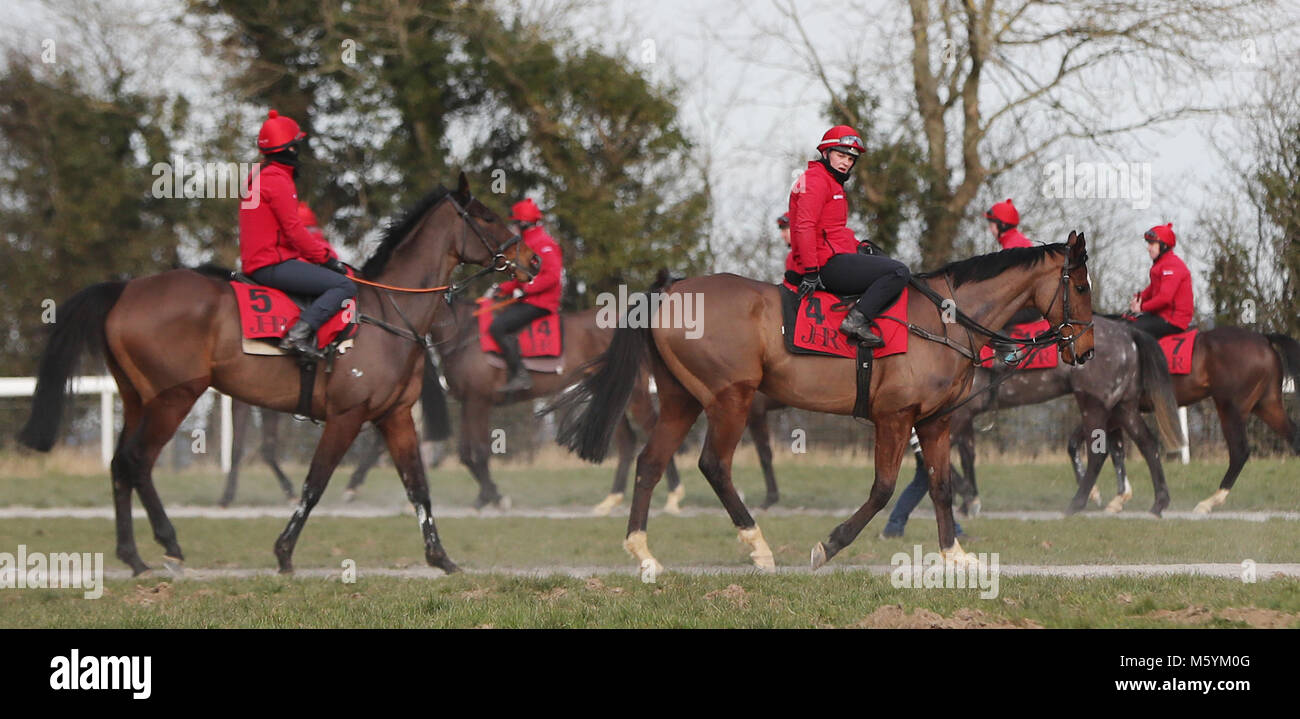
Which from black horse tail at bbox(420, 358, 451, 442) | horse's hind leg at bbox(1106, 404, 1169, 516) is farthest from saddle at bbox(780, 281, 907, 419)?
horse's hind leg at bbox(1106, 404, 1169, 516)

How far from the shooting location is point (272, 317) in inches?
387

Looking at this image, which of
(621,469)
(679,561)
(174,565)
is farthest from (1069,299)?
(621,469)

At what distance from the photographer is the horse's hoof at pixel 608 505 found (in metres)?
14.9

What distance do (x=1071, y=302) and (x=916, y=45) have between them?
12.5 m

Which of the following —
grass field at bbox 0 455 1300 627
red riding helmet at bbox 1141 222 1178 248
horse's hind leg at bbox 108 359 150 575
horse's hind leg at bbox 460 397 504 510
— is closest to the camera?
grass field at bbox 0 455 1300 627

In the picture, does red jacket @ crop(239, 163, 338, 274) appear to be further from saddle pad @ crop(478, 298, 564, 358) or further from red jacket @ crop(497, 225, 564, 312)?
saddle pad @ crop(478, 298, 564, 358)

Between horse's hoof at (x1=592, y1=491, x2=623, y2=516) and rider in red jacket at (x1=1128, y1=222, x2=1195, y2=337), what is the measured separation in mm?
5915

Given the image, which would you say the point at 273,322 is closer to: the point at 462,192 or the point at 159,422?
the point at 159,422

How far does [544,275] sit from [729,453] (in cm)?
652

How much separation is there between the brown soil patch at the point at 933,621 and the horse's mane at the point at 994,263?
11.2 feet

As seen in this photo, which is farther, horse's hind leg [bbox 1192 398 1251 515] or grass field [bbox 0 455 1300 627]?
horse's hind leg [bbox 1192 398 1251 515]

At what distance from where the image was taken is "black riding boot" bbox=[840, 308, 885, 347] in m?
8.88

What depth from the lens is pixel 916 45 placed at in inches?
834
